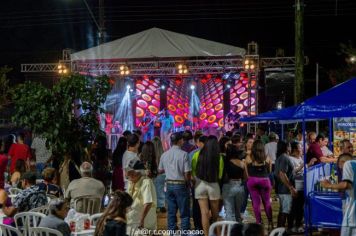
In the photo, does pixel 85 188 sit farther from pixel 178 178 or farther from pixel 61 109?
pixel 61 109

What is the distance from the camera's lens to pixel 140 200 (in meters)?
6.62

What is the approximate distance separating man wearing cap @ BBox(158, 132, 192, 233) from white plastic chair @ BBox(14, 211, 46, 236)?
2478 millimetres

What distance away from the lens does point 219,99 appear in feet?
65.8

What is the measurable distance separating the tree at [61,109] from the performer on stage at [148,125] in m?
10.6

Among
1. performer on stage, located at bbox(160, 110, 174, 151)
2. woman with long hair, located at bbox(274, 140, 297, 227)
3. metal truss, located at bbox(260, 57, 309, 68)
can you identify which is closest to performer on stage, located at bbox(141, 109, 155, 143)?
performer on stage, located at bbox(160, 110, 174, 151)

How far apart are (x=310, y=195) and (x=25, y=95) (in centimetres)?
486

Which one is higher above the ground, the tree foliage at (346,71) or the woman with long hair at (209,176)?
the tree foliage at (346,71)

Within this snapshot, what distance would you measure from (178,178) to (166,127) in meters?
11.8

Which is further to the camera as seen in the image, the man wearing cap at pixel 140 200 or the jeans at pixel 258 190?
the jeans at pixel 258 190

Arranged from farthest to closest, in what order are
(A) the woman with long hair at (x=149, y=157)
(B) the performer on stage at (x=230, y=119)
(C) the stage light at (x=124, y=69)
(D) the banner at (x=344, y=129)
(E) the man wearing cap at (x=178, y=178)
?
(B) the performer on stage at (x=230, y=119), (C) the stage light at (x=124, y=69), (D) the banner at (x=344, y=129), (A) the woman with long hair at (x=149, y=157), (E) the man wearing cap at (x=178, y=178)

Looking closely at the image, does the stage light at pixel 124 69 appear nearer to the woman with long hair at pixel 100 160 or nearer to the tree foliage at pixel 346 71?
the woman with long hair at pixel 100 160

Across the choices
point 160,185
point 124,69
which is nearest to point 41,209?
point 160,185

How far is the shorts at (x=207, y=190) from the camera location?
25.2ft

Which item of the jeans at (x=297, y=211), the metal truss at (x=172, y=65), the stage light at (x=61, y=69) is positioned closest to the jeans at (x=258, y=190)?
the jeans at (x=297, y=211)
